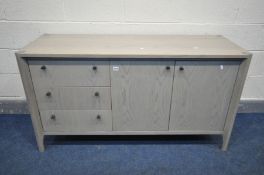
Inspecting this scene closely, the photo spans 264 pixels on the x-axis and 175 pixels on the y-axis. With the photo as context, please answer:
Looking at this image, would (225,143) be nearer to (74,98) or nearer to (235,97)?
(235,97)

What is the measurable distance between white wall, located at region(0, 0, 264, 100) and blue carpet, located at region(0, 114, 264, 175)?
2.39 ft

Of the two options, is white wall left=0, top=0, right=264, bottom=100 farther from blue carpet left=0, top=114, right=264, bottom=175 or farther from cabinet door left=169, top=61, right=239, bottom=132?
blue carpet left=0, top=114, right=264, bottom=175

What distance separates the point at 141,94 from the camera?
1.42 metres

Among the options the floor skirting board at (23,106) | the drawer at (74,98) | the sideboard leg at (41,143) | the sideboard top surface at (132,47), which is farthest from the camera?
the floor skirting board at (23,106)

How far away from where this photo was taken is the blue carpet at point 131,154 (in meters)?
1.46

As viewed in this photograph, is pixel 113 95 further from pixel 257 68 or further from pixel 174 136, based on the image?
pixel 257 68

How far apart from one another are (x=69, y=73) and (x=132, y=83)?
15.2 inches

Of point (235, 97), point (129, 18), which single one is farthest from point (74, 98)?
point (235, 97)

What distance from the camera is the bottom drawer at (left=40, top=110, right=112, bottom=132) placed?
1485mm

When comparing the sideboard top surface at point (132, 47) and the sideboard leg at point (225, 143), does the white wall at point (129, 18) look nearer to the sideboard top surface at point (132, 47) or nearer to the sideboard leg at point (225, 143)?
the sideboard top surface at point (132, 47)

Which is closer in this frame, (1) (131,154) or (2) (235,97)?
(2) (235,97)

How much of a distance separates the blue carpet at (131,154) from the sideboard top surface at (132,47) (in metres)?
0.73

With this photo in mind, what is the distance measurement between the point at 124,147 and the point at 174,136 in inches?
16.1

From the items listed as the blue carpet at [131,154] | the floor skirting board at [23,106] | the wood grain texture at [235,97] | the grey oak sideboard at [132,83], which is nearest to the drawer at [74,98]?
the grey oak sideboard at [132,83]
